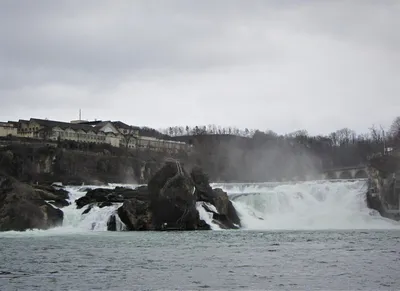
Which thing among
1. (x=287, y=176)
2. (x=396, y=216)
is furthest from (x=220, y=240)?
(x=287, y=176)

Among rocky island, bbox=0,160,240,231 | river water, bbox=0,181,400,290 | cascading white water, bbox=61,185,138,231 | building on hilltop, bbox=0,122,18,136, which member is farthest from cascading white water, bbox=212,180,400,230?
building on hilltop, bbox=0,122,18,136

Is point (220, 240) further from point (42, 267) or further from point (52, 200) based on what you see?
point (52, 200)

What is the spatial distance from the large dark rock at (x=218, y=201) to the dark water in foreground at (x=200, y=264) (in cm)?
1719

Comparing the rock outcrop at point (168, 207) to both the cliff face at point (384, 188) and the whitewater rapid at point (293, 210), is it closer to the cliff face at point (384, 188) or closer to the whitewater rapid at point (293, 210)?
the whitewater rapid at point (293, 210)

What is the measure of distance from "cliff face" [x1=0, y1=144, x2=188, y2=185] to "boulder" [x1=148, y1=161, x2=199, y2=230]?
105 ft

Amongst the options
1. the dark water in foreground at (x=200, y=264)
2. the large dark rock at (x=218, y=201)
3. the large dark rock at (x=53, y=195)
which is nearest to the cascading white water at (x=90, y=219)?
the large dark rock at (x=53, y=195)

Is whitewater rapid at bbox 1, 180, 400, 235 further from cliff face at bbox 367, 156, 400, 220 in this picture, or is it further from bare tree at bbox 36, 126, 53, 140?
bare tree at bbox 36, 126, 53, 140

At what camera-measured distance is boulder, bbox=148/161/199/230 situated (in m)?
63.6

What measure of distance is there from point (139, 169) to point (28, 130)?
36.0m

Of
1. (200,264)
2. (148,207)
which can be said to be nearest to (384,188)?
(148,207)

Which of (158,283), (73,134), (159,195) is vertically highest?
(73,134)

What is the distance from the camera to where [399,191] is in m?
78.4

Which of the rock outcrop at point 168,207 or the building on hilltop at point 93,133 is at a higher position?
the building on hilltop at point 93,133

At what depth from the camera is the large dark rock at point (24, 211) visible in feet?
202
